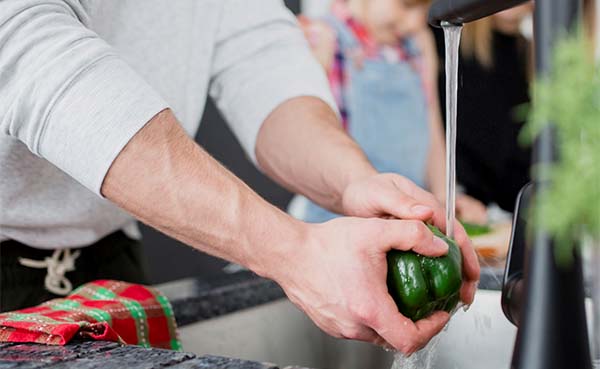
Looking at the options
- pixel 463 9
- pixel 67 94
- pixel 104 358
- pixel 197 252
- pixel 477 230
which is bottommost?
pixel 197 252

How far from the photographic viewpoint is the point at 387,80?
3395mm

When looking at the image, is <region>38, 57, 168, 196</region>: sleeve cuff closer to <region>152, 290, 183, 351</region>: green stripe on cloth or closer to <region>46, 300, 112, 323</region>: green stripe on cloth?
<region>46, 300, 112, 323</region>: green stripe on cloth

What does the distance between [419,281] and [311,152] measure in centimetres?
51

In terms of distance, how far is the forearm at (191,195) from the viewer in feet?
3.07

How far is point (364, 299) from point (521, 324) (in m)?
0.27

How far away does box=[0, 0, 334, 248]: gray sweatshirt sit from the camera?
933 millimetres

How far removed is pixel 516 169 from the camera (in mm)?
3262

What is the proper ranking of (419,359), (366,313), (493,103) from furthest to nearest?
(493,103) → (419,359) → (366,313)

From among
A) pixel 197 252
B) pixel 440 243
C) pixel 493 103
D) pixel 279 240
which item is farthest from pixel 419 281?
pixel 493 103

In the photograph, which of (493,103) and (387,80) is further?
(387,80)

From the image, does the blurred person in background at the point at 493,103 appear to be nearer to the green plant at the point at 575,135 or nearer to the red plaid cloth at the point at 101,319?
the red plaid cloth at the point at 101,319

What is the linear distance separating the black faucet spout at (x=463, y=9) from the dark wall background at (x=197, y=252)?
2198 millimetres

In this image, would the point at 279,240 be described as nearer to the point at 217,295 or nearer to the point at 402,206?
the point at 402,206

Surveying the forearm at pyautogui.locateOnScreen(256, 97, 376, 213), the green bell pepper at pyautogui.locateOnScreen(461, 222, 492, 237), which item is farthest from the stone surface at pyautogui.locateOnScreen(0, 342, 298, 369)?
the green bell pepper at pyautogui.locateOnScreen(461, 222, 492, 237)
